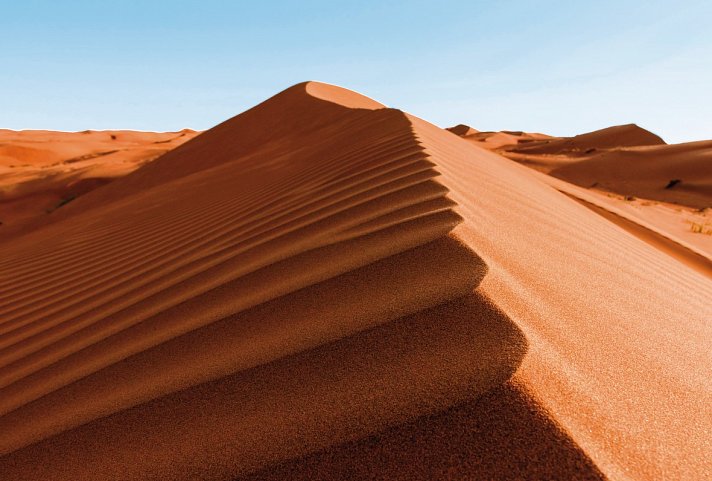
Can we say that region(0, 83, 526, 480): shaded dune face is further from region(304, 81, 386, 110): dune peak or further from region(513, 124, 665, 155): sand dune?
region(513, 124, 665, 155): sand dune

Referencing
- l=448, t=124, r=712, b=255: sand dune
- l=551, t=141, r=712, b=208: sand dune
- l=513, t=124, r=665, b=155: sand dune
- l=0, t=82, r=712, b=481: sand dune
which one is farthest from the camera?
l=513, t=124, r=665, b=155: sand dune

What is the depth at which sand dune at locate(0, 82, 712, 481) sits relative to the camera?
0.77 metres

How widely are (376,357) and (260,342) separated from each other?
337 millimetres

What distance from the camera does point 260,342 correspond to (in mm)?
1161

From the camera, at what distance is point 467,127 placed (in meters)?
42.5

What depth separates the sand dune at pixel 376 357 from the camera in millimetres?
772

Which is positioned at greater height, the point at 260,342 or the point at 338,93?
the point at 338,93

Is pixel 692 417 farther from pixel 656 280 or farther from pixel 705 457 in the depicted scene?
pixel 656 280

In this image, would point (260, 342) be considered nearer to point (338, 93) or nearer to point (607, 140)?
point (338, 93)

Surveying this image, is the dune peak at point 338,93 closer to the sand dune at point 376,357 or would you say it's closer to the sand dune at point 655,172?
the sand dune at point 655,172

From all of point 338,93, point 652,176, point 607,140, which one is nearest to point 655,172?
point 652,176

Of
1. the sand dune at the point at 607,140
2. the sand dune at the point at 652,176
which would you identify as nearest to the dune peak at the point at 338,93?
the sand dune at the point at 652,176

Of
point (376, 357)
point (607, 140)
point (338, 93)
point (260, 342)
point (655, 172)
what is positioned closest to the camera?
point (376, 357)

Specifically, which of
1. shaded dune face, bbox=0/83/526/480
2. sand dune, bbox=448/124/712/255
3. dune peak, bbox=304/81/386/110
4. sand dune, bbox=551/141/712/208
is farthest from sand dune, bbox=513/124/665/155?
shaded dune face, bbox=0/83/526/480
